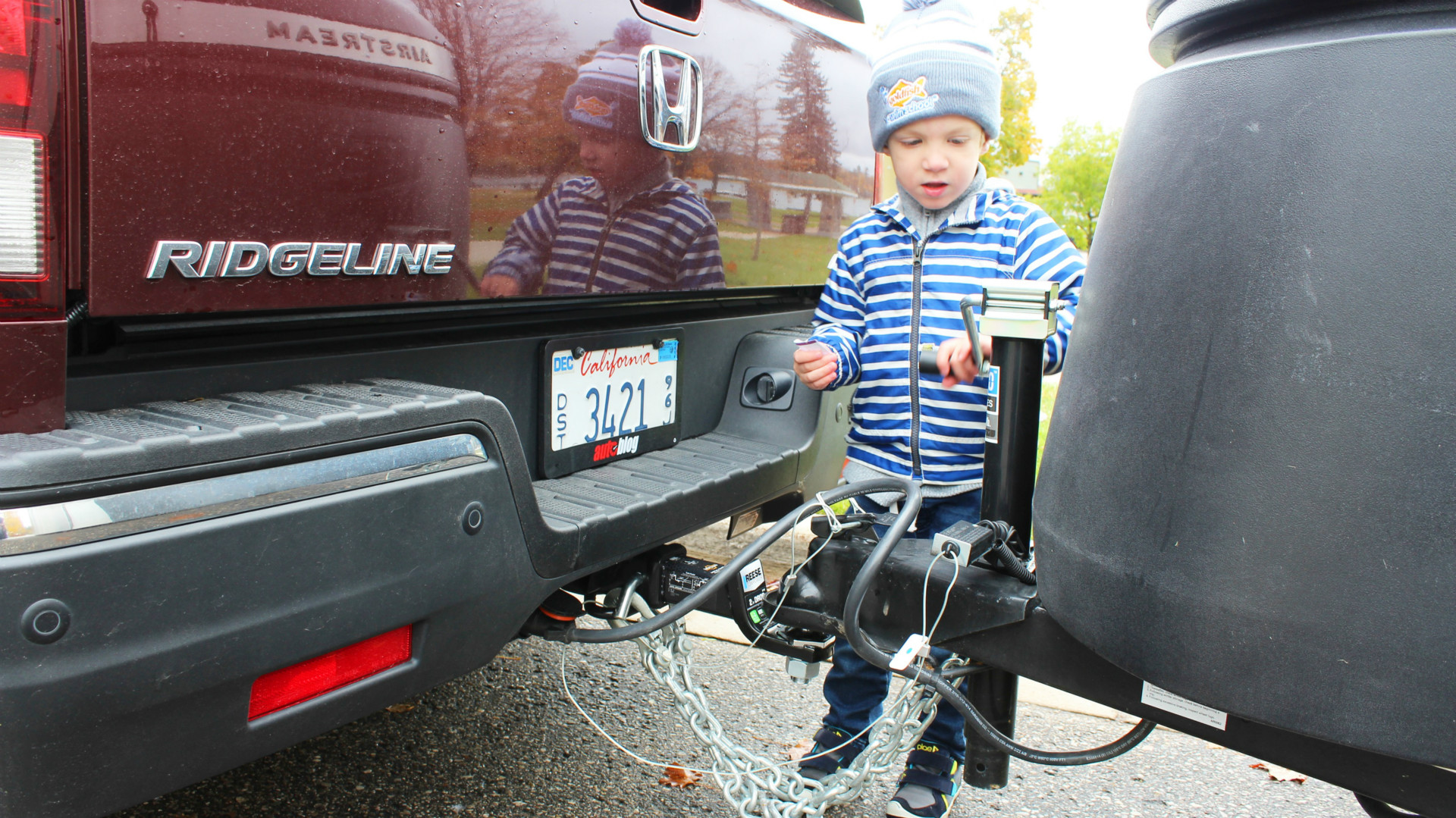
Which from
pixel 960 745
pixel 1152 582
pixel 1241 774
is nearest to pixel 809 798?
pixel 960 745

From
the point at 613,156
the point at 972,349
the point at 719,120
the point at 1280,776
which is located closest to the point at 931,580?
the point at 972,349

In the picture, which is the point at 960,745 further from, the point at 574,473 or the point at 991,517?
the point at 574,473

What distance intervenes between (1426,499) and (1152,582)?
271 millimetres

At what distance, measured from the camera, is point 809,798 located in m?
1.83

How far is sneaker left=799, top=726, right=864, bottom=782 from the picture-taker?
7.36ft

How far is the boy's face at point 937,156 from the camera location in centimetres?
208

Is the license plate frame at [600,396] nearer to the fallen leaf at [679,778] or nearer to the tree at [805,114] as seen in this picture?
the tree at [805,114]

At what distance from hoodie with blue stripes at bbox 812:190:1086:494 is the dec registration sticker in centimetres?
38

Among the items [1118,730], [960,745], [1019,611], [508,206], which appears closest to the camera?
[1019,611]

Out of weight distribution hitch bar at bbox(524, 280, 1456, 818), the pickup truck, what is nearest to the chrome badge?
the pickup truck

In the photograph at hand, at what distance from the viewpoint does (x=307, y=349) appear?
162 centimetres

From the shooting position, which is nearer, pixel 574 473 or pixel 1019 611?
pixel 1019 611

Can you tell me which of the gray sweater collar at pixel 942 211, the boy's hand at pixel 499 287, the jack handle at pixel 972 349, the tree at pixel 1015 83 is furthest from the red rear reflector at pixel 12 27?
the tree at pixel 1015 83

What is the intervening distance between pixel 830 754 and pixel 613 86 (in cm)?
145
